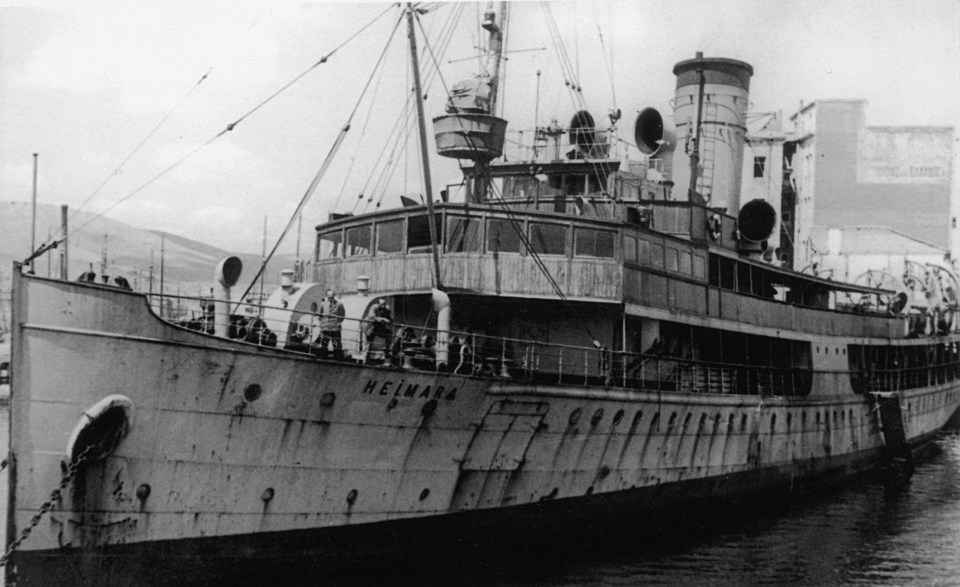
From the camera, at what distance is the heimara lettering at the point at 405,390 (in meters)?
12.2

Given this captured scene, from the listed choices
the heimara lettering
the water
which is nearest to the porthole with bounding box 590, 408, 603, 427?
the water

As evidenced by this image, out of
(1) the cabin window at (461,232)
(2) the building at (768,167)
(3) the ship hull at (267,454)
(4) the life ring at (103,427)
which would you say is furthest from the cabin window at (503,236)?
(2) the building at (768,167)

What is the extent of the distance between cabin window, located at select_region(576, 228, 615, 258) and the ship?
0.04m

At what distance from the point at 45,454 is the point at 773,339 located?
640 inches

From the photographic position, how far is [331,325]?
12.6m

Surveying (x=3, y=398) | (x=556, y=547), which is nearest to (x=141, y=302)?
(x=556, y=547)

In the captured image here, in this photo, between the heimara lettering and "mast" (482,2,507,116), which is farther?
"mast" (482,2,507,116)

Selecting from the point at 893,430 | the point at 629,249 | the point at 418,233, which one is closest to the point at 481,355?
the point at 418,233

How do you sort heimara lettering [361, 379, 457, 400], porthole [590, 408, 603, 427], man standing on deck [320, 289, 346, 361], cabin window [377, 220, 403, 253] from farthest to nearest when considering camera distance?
cabin window [377, 220, 403, 253] → porthole [590, 408, 603, 427] → heimara lettering [361, 379, 457, 400] → man standing on deck [320, 289, 346, 361]

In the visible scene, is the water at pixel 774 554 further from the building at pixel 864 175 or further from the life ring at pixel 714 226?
the building at pixel 864 175

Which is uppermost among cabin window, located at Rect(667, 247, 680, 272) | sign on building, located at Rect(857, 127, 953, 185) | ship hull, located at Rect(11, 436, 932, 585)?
sign on building, located at Rect(857, 127, 953, 185)

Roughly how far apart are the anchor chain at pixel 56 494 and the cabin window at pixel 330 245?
7264 mm

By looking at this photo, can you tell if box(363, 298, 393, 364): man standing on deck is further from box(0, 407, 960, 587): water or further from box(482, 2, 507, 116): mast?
box(482, 2, 507, 116): mast

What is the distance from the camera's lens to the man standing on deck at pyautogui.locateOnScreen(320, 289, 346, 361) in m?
12.0
